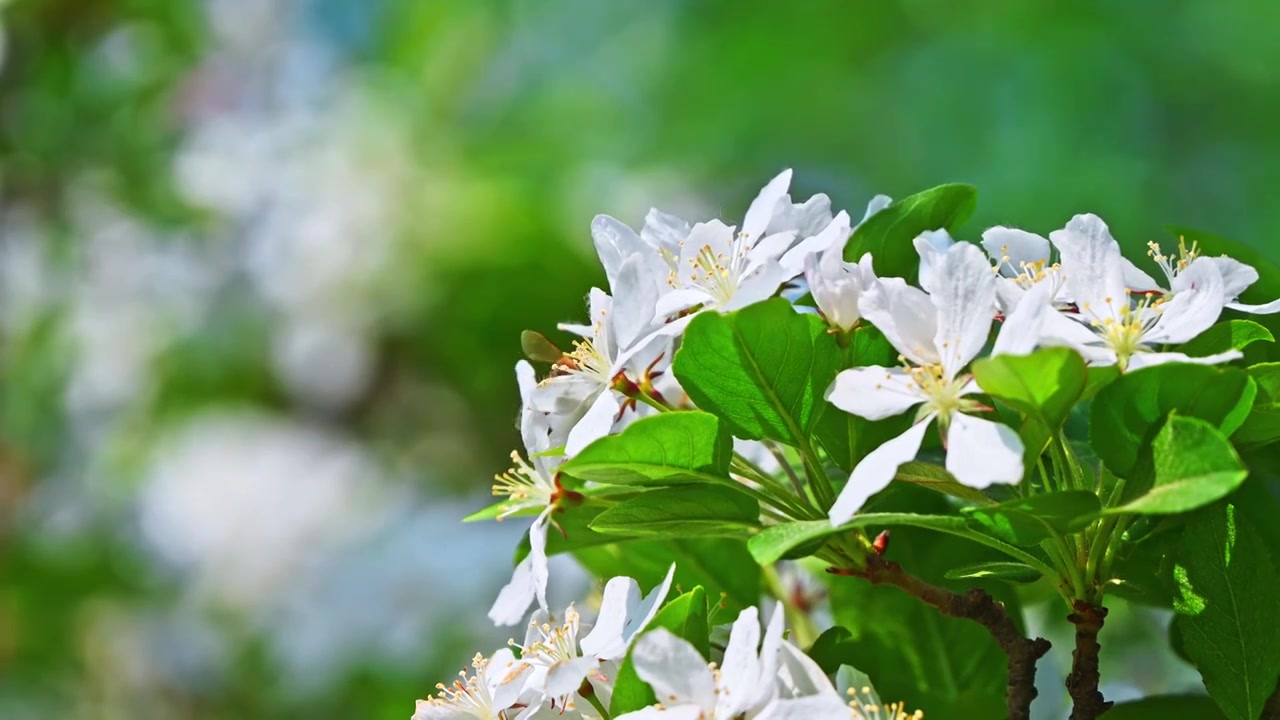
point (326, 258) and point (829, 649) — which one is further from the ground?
point (326, 258)

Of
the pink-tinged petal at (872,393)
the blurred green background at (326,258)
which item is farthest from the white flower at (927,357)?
the blurred green background at (326,258)

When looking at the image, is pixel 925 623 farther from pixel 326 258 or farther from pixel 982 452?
pixel 326 258

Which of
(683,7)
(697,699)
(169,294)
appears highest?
(683,7)

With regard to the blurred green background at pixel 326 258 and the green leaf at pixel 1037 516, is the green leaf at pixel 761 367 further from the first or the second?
the blurred green background at pixel 326 258

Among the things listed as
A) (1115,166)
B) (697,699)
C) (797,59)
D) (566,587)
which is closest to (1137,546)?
(697,699)

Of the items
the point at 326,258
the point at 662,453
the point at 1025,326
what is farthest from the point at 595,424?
the point at 326,258

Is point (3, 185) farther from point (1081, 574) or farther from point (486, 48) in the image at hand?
point (1081, 574)
